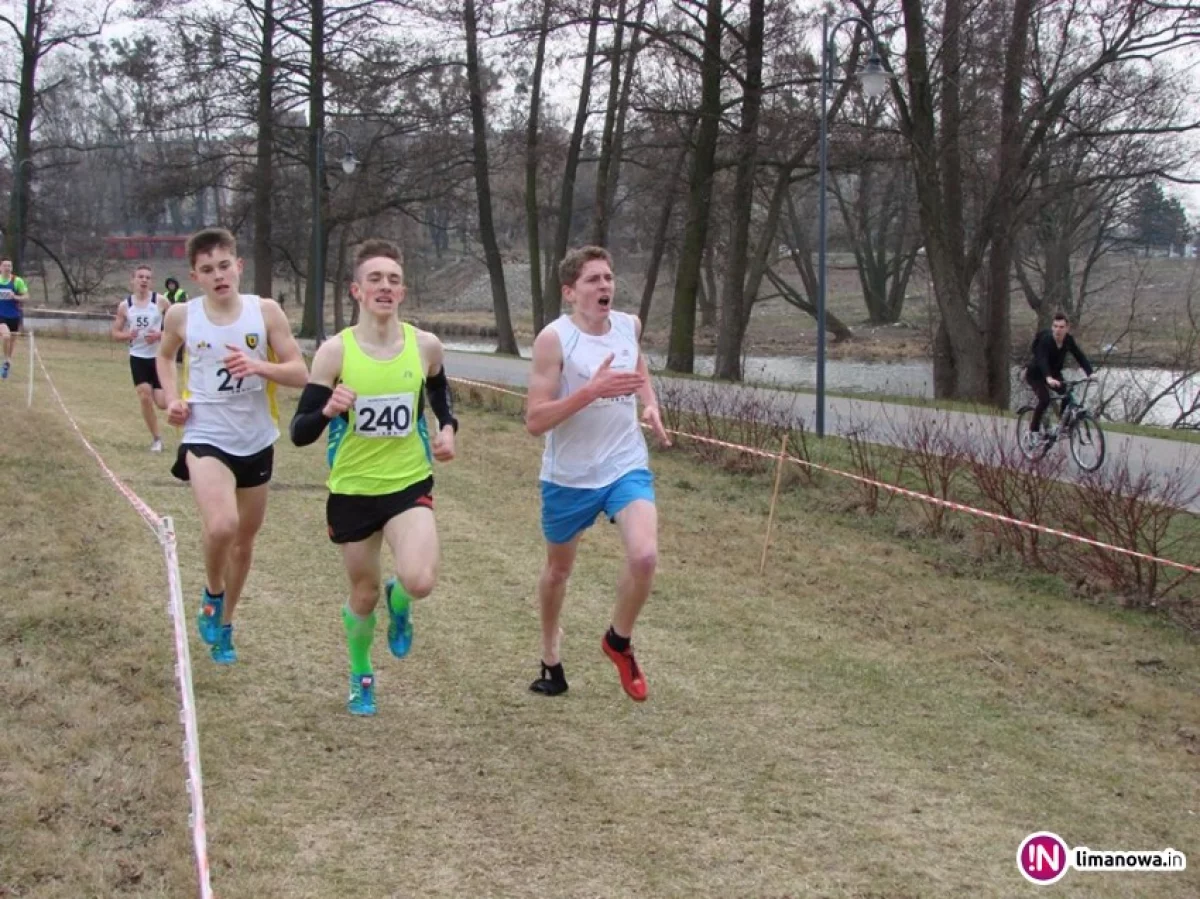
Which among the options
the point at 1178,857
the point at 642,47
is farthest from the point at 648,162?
the point at 1178,857

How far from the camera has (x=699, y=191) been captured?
27.6 meters

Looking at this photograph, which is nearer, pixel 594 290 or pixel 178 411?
pixel 594 290

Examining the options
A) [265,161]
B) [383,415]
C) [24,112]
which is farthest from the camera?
[24,112]

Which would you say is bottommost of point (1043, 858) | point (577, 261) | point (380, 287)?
point (1043, 858)

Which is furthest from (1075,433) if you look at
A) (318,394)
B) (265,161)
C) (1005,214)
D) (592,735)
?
(265,161)

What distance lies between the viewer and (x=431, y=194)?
38.1 m

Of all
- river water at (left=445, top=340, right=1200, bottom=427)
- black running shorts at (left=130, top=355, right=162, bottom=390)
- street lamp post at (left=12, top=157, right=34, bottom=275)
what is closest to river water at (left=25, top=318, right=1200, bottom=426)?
river water at (left=445, top=340, right=1200, bottom=427)

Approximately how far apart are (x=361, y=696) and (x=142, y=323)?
8890 millimetres

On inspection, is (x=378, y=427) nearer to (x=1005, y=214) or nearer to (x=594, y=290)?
(x=594, y=290)

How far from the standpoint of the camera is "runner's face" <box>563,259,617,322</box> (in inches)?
212

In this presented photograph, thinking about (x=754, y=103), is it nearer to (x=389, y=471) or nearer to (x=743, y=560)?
(x=743, y=560)

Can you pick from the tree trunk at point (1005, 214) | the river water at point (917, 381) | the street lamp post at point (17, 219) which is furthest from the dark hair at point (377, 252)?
the street lamp post at point (17, 219)

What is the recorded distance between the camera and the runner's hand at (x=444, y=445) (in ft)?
17.4

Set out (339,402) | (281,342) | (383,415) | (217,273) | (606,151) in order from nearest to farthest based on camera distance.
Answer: (339,402)
(383,415)
(217,273)
(281,342)
(606,151)
